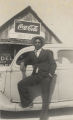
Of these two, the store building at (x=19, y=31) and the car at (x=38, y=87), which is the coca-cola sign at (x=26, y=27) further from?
the car at (x=38, y=87)

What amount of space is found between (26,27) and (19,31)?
0.29 meters

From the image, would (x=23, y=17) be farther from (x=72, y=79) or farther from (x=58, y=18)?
(x=72, y=79)

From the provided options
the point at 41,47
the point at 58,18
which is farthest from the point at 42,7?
the point at 41,47

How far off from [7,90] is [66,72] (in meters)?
1.14

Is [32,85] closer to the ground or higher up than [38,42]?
closer to the ground

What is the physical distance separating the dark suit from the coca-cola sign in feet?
14.6

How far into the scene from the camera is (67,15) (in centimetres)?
1153

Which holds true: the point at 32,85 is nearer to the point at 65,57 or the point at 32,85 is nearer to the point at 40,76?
the point at 40,76

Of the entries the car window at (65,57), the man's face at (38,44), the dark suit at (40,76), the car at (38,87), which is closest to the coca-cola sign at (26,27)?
the car window at (65,57)

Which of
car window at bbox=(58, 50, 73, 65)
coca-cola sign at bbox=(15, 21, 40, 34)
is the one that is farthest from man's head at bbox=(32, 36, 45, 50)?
coca-cola sign at bbox=(15, 21, 40, 34)

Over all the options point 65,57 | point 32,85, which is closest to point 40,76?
point 32,85

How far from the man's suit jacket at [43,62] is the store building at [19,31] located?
13.5ft

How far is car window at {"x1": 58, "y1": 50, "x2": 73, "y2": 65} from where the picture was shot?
20.5 ft

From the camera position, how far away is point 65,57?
6.34m
